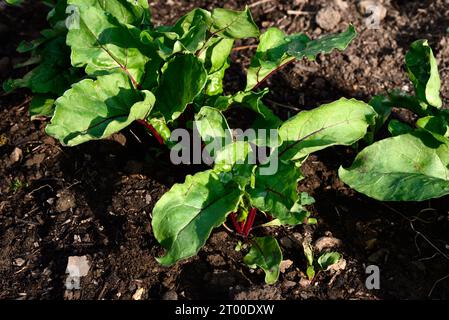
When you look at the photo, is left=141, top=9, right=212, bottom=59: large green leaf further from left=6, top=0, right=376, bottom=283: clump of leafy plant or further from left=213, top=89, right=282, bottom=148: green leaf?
left=213, top=89, right=282, bottom=148: green leaf

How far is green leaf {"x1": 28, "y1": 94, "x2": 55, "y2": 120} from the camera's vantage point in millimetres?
3322

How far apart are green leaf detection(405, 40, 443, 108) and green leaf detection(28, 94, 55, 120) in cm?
182

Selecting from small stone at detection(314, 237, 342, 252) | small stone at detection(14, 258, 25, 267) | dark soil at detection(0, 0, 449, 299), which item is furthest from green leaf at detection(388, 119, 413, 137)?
small stone at detection(14, 258, 25, 267)

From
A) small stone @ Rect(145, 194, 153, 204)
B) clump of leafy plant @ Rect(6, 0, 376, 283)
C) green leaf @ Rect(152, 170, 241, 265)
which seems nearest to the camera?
green leaf @ Rect(152, 170, 241, 265)

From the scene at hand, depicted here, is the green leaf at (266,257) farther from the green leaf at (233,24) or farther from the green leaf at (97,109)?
the green leaf at (233,24)

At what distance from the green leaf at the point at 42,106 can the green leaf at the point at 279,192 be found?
1.22 m

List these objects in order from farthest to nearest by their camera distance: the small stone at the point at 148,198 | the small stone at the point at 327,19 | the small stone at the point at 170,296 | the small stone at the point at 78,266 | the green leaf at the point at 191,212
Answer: the small stone at the point at 327,19 → the small stone at the point at 148,198 → the small stone at the point at 78,266 → the small stone at the point at 170,296 → the green leaf at the point at 191,212

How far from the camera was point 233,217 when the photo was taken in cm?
295

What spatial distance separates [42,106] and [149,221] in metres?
0.89

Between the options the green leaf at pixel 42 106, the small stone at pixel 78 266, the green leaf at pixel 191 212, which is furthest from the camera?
the green leaf at pixel 42 106

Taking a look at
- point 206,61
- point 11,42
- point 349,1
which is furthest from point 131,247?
point 349,1

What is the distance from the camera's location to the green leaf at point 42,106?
3322 mm

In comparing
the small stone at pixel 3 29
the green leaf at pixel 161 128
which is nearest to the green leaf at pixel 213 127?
the green leaf at pixel 161 128
